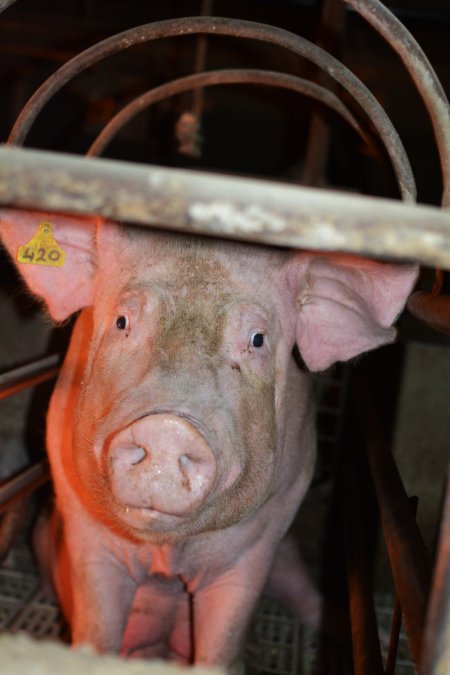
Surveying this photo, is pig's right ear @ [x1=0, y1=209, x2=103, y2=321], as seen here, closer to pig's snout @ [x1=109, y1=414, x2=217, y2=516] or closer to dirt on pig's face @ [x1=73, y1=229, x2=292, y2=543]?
dirt on pig's face @ [x1=73, y1=229, x2=292, y2=543]

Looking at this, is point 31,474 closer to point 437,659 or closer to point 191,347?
point 191,347

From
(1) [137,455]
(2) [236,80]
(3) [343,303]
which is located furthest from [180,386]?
(2) [236,80]

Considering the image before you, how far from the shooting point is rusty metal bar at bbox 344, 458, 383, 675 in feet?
6.56

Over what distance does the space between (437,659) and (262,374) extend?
140 centimetres

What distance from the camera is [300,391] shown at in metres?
2.87

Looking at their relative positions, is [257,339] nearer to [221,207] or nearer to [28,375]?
[28,375]

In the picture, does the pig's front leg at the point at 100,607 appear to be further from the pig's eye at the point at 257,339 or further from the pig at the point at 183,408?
the pig's eye at the point at 257,339

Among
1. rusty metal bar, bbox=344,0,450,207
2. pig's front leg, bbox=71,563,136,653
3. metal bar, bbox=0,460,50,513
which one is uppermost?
rusty metal bar, bbox=344,0,450,207

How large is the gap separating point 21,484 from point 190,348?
1.38 metres

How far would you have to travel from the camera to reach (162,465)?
173 centimetres

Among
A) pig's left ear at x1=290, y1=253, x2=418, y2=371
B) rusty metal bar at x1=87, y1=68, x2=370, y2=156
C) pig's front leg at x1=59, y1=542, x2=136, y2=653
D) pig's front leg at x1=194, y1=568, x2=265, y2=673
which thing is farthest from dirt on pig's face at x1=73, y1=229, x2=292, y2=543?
rusty metal bar at x1=87, y1=68, x2=370, y2=156

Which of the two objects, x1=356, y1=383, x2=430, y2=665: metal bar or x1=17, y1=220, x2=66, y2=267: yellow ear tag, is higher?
x1=17, y1=220, x2=66, y2=267: yellow ear tag

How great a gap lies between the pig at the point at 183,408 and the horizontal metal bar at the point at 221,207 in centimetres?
93

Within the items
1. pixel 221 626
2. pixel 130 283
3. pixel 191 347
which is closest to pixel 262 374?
pixel 191 347
